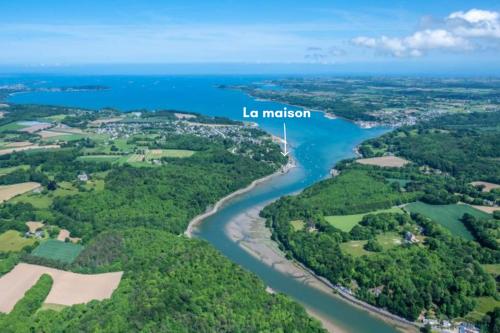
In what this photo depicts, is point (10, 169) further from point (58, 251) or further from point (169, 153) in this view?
point (58, 251)

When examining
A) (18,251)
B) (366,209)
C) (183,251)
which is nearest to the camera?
(183,251)

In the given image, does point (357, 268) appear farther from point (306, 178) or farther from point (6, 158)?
point (6, 158)

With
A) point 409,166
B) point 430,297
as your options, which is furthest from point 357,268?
point 409,166

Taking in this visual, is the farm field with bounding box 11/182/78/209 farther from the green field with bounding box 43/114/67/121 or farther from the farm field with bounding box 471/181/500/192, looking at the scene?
the green field with bounding box 43/114/67/121

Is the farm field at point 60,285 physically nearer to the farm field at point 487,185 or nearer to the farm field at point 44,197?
the farm field at point 44,197

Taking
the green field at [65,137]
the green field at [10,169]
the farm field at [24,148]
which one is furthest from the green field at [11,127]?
the green field at [10,169]
